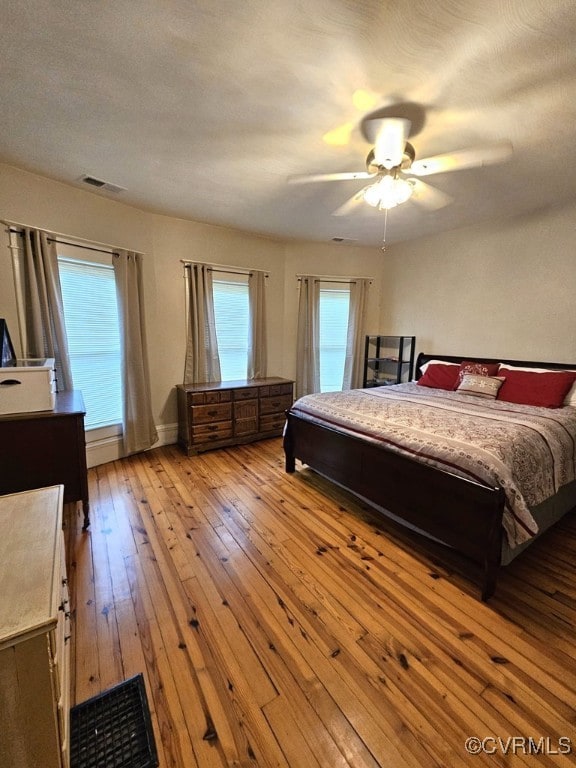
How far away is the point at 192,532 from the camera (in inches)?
92.0

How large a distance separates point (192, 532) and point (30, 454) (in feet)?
3.98

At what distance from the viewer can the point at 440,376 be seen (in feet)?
12.4

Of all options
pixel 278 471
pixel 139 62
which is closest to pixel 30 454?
pixel 278 471

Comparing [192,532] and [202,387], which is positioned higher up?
[202,387]

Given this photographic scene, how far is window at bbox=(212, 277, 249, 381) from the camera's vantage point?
13.8 ft

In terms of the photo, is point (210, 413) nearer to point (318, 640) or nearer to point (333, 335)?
point (333, 335)

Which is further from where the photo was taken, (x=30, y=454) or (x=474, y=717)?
(x=30, y=454)

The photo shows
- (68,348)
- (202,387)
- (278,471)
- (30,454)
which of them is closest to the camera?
(30,454)

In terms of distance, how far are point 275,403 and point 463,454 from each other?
2.68 metres

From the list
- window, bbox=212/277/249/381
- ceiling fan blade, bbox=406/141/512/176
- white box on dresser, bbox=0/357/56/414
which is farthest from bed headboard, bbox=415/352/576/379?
white box on dresser, bbox=0/357/56/414

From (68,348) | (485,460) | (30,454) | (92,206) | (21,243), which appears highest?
(92,206)

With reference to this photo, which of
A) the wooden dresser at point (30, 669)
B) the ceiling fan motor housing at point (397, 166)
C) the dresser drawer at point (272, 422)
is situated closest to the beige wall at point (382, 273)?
the dresser drawer at point (272, 422)

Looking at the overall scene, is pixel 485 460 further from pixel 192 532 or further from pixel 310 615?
pixel 192 532

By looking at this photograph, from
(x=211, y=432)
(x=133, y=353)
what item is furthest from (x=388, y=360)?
(x=133, y=353)
